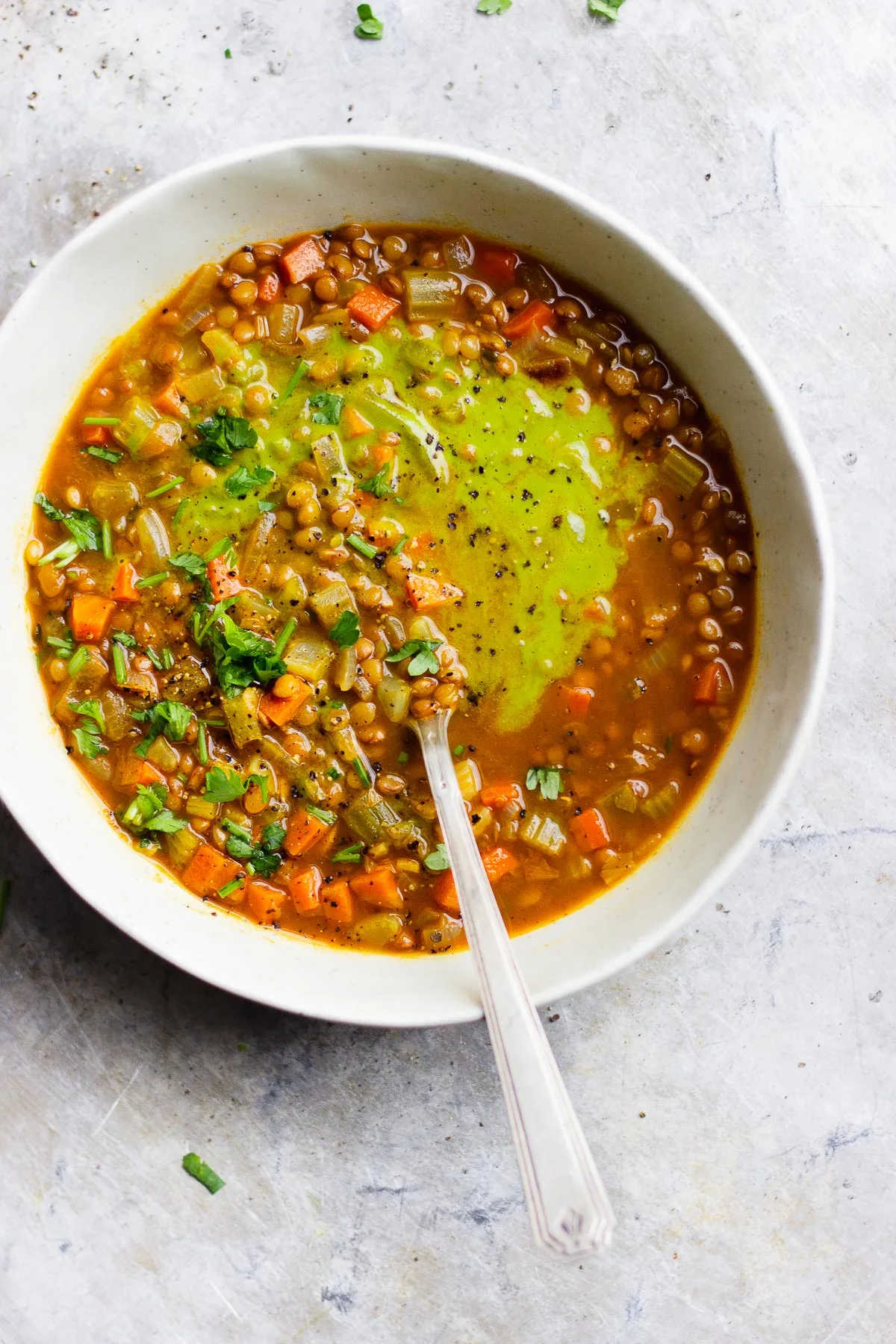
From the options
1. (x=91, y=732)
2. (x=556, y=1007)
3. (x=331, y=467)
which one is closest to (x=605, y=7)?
(x=331, y=467)

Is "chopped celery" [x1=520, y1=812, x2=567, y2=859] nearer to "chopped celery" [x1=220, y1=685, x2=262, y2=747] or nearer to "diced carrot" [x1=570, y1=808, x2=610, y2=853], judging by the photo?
"diced carrot" [x1=570, y1=808, x2=610, y2=853]

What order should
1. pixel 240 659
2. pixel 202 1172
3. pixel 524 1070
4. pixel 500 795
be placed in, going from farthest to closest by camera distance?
pixel 202 1172 < pixel 500 795 < pixel 240 659 < pixel 524 1070

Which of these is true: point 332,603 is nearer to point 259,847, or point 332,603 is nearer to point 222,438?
point 222,438

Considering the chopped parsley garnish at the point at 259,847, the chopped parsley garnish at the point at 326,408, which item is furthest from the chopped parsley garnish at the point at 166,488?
the chopped parsley garnish at the point at 259,847

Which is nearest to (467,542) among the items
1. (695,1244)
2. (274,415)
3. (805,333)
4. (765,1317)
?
(274,415)

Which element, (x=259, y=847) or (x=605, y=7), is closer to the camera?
(x=259, y=847)
